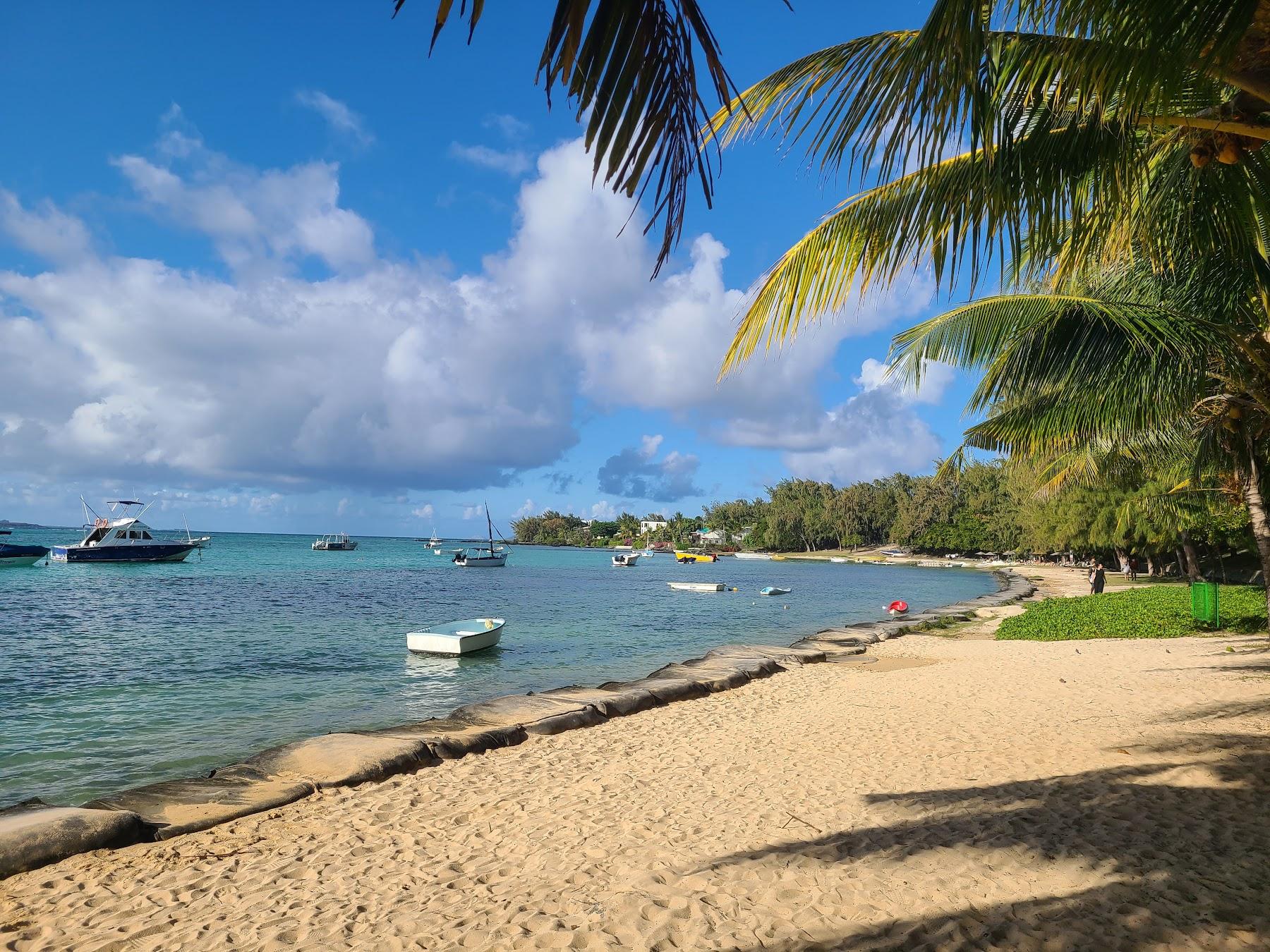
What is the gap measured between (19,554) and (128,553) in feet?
21.2

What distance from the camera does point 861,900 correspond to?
164 inches

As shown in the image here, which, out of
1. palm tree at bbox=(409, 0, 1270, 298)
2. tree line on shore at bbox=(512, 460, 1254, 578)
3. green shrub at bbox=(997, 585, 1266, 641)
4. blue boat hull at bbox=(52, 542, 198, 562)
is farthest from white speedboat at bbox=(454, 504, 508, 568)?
palm tree at bbox=(409, 0, 1270, 298)

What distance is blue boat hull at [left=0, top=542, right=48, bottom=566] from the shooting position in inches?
1989

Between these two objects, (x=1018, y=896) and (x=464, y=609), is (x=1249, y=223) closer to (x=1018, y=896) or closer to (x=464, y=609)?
(x=1018, y=896)

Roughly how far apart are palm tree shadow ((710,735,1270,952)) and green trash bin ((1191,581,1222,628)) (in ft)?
40.0

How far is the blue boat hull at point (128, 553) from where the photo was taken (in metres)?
51.7

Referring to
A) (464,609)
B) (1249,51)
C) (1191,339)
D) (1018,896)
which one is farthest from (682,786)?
(464,609)

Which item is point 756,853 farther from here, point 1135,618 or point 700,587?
point 700,587

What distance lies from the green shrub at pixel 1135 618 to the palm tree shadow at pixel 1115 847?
11982mm

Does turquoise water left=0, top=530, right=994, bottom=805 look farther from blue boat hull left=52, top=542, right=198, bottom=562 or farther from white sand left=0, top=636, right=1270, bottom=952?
blue boat hull left=52, top=542, right=198, bottom=562

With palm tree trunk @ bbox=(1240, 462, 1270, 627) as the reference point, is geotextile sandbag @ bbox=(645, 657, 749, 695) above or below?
below

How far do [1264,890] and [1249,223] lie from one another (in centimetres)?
391

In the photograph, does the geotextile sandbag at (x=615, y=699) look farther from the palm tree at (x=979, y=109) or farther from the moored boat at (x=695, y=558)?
the moored boat at (x=695, y=558)

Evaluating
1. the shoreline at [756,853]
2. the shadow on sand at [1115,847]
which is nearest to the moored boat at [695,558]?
the shoreline at [756,853]
